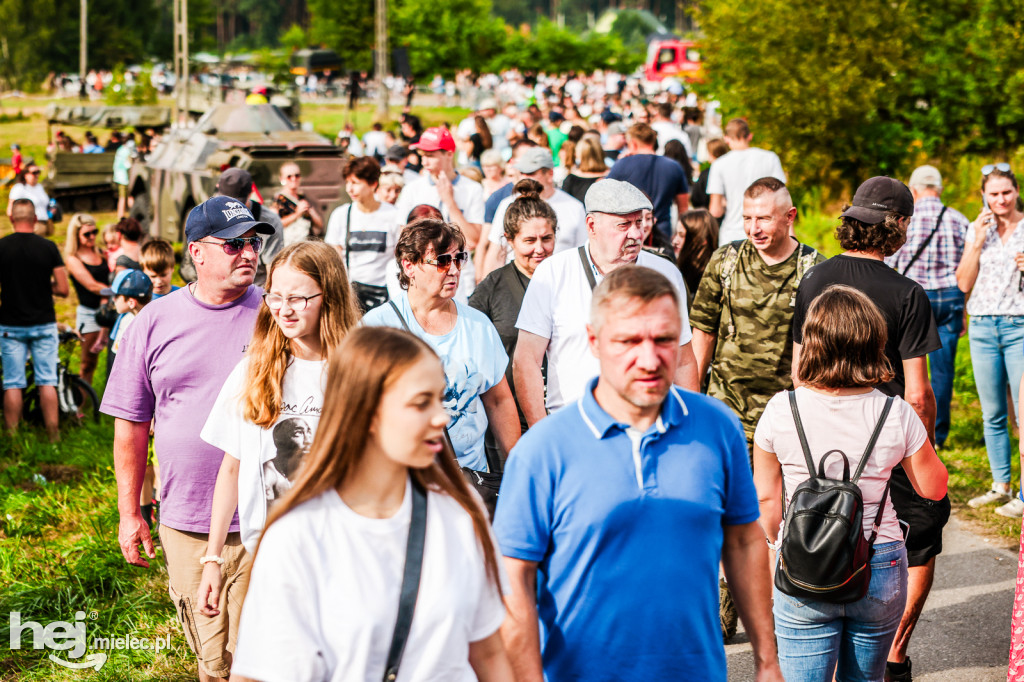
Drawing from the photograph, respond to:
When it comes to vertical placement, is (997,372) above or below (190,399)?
below

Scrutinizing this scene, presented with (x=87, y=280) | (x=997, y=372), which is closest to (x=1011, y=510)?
(x=997, y=372)

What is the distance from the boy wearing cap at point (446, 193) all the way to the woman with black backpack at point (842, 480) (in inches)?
172

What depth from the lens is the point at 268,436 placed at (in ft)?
11.4

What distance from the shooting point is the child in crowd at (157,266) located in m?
6.84

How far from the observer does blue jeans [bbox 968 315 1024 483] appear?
6754 mm

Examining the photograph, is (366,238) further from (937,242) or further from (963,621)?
(963,621)

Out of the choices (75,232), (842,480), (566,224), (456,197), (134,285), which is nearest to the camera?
(842,480)

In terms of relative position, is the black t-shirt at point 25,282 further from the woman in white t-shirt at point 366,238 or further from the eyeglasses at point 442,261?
the eyeglasses at point 442,261

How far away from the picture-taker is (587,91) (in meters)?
39.9

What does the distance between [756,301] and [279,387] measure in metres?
2.48

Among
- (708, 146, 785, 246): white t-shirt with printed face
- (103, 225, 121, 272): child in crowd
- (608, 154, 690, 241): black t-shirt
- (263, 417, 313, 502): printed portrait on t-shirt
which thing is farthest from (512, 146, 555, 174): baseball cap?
(103, 225, 121, 272): child in crowd

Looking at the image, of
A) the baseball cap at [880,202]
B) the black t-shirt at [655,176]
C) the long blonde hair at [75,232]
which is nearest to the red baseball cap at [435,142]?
the black t-shirt at [655,176]

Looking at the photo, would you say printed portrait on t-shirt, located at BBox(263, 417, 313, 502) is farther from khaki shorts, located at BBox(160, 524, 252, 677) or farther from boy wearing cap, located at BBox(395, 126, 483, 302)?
boy wearing cap, located at BBox(395, 126, 483, 302)

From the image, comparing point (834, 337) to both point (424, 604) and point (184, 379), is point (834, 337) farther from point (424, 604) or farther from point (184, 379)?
point (184, 379)
